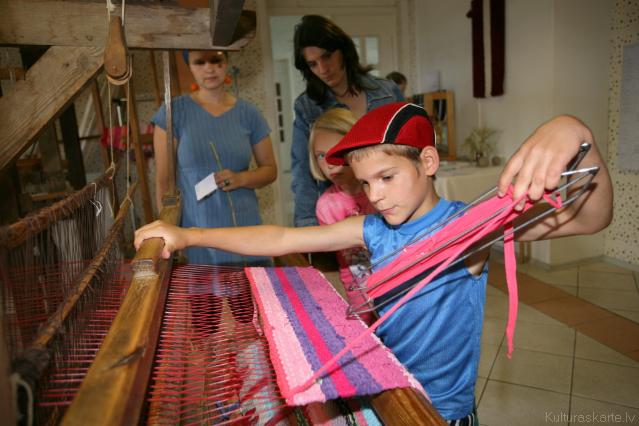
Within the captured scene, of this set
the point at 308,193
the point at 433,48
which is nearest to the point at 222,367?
the point at 308,193

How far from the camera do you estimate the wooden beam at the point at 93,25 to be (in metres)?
1.13

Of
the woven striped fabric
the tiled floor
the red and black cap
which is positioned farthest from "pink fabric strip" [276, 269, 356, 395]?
the tiled floor

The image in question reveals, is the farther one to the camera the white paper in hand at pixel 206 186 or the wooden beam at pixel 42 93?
the white paper in hand at pixel 206 186

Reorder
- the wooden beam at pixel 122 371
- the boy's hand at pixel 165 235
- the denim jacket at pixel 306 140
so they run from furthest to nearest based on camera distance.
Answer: the denim jacket at pixel 306 140 < the boy's hand at pixel 165 235 < the wooden beam at pixel 122 371

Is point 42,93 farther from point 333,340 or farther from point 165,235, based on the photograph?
point 333,340

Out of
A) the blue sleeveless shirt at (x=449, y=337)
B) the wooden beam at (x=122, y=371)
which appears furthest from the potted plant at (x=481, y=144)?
the wooden beam at (x=122, y=371)

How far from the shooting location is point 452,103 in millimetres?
Answer: 5676

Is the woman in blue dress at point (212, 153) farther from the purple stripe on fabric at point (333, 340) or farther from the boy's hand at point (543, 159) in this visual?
the boy's hand at point (543, 159)

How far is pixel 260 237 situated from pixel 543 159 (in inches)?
31.5

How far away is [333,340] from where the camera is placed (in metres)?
0.95

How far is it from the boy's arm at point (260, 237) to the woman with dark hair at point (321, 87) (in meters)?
0.83

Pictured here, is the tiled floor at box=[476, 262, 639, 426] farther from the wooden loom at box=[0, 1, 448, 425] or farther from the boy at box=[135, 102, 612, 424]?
the wooden loom at box=[0, 1, 448, 425]

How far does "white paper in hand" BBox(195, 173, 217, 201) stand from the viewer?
205 cm

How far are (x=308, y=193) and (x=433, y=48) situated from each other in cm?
466
